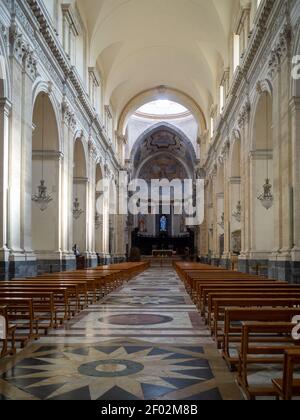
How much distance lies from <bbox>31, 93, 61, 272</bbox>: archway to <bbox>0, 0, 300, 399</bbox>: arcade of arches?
47 millimetres

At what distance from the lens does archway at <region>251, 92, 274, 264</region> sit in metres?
20.5

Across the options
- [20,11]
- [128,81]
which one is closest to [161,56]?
[128,81]

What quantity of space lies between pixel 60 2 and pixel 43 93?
4.46 meters

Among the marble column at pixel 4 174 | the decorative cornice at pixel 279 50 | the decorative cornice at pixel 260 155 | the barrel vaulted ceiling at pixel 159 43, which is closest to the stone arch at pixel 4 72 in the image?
the marble column at pixel 4 174

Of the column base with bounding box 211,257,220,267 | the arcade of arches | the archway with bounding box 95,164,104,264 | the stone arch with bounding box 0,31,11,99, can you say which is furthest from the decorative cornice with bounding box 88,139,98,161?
the stone arch with bounding box 0,31,11,99

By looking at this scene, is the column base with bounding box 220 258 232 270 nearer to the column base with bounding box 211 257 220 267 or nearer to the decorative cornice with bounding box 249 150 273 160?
the column base with bounding box 211 257 220 267

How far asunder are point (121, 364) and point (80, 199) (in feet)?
73.6

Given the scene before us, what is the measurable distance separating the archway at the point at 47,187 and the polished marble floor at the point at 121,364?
447 inches

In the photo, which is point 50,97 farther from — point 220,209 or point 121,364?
point 220,209

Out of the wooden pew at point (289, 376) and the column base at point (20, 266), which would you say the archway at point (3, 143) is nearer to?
the column base at point (20, 266)

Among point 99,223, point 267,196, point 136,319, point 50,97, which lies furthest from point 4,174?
point 99,223

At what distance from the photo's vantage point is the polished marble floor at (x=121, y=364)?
15.5 ft

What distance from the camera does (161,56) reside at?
35.1 meters

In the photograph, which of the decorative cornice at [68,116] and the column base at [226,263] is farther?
the column base at [226,263]
